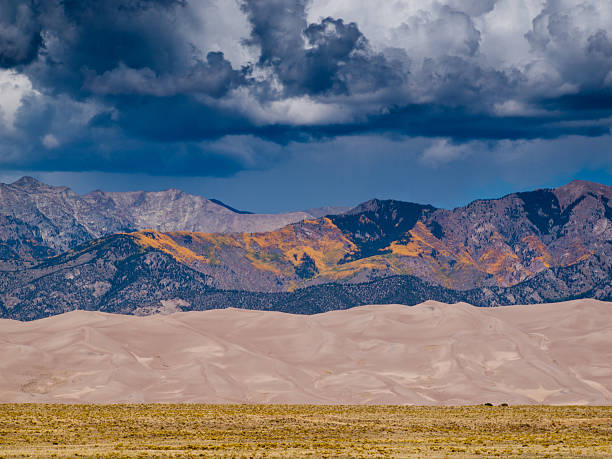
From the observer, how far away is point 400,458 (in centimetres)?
7381

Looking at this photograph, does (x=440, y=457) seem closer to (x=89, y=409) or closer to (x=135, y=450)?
(x=135, y=450)

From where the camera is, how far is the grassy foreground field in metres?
80.2

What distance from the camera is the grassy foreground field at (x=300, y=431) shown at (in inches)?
3159

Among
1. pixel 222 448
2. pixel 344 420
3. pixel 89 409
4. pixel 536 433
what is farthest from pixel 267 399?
pixel 222 448

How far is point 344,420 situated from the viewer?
123750 millimetres

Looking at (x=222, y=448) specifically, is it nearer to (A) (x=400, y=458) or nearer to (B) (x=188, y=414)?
(A) (x=400, y=458)

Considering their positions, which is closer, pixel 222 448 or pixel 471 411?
pixel 222 448

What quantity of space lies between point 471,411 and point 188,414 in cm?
4928

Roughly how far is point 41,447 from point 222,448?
1774 cm

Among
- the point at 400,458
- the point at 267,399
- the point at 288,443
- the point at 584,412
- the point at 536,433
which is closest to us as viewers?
the point at 400,458

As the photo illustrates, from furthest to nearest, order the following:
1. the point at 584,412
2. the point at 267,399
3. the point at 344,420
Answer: the point at 267,399, the point at 584,412, the point at 344,420

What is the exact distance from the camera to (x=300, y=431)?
10625 cm

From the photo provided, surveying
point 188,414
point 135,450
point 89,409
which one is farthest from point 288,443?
point 89,409

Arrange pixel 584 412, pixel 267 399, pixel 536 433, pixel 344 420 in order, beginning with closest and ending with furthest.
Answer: pixel 536 433
pixel 344 420
pixel 584 412
pixel 267 399
